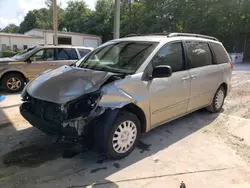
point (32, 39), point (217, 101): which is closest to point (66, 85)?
point (217, 101)

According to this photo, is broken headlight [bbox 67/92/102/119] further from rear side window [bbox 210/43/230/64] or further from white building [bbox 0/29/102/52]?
white building [bbox 0/29/102/52]

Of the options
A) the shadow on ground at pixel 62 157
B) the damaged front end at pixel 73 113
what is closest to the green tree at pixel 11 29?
the shadow on ground at pixel 62 157

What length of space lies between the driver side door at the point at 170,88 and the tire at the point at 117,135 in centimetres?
42

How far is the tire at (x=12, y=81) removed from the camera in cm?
699

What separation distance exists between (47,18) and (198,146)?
157 feet

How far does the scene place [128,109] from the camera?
3.23 meters

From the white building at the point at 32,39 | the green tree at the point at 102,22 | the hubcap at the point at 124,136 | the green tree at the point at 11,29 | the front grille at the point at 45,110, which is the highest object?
the green tree at the point at 11,29

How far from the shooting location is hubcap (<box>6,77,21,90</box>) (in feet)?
23.1

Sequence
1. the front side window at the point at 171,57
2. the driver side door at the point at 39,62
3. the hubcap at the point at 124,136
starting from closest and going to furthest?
the hubcap at the point at 124,136 < the front side window at the point at 171,57 < the driver side door at the point at 39,62

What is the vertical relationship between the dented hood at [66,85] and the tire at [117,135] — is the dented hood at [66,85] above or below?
above

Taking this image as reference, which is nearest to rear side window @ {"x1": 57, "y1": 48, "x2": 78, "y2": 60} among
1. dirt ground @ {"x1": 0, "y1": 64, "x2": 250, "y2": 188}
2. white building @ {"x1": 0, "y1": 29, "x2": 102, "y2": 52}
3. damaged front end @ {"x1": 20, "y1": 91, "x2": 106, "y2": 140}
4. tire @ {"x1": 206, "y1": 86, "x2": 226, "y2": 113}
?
dirt ground @ {"x1": 0, "y1": 64, "x2": 250, "y2": 188}

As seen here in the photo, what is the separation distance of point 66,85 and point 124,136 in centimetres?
108

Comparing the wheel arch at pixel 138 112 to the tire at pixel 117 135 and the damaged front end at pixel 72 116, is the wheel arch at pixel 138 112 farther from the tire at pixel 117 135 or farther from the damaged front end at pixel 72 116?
the damaged front end at pixel 72 116

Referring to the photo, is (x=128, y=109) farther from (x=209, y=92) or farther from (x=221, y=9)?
(x=221, y=9)
